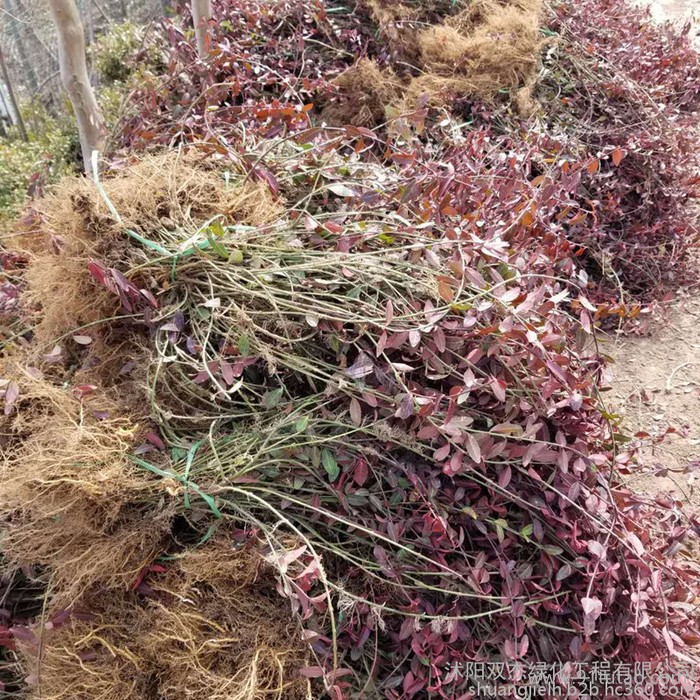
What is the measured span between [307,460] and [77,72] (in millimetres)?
1714

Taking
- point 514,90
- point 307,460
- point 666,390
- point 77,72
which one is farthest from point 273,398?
point 514,90

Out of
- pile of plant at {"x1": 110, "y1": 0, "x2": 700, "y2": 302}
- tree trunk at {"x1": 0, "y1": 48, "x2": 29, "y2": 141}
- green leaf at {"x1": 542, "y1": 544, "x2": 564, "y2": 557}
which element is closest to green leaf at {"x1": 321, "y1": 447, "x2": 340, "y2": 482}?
green leaf at {"x1": 542, "y1": 544, "x2": 564, "y2": 557}

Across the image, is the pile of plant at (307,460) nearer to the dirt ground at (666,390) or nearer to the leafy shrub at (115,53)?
the dirt ground at (666,390)

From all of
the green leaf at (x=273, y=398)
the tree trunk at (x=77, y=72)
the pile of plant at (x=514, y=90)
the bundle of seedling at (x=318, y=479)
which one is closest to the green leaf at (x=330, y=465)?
the bundle of seedling at (x=318, y=479)

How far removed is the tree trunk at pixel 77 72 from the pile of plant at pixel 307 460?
0.67 m

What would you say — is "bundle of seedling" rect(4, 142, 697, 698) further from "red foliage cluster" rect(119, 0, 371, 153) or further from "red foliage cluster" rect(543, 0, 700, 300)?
"red foliage cluster" rect(543, 0, 700, 300)

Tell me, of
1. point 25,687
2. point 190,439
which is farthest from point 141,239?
point 25,687

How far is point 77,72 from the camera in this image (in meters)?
2.00

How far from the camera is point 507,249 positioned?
59.6 inches

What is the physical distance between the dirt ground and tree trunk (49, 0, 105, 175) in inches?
92.0

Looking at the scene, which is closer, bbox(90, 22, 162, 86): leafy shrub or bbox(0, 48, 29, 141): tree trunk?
bbox(0, 48, 29, 141): tree trunk

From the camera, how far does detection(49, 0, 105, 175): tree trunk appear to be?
1870 mm

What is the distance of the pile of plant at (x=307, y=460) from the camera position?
1199 mm

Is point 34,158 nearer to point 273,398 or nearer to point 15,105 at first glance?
point 15,105
